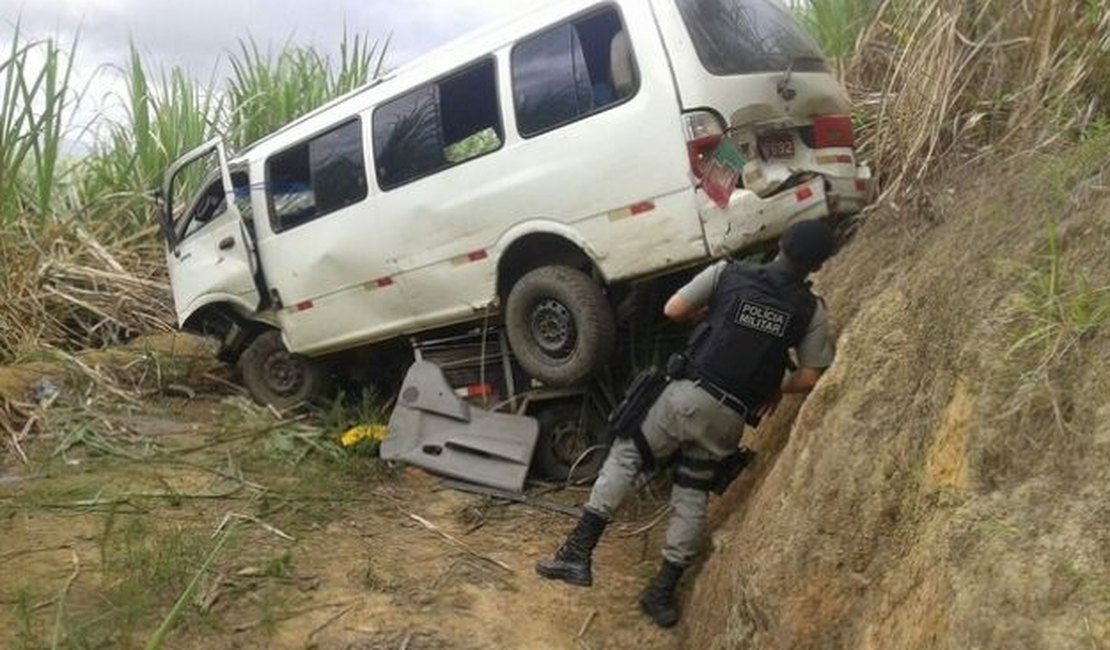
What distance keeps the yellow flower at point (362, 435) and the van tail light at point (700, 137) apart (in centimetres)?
267

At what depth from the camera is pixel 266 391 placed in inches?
299

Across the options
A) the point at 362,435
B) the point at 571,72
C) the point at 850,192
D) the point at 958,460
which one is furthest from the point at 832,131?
the point at 362,435

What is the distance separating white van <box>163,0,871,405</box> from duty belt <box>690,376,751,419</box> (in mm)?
807

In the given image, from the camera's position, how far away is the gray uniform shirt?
4309 mm

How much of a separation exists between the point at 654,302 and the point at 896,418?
2313 millimetres

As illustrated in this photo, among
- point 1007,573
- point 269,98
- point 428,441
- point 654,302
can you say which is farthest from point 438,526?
point 269,98

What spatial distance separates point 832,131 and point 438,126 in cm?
205

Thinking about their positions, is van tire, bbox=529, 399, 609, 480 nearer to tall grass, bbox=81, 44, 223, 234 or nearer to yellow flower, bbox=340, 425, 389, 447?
yellow flower, bbox=340, 425, 389, 447

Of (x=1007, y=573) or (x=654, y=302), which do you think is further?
(x=654, y=302)

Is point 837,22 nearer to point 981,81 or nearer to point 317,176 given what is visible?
point 981,81

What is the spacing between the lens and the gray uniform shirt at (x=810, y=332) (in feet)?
14.1

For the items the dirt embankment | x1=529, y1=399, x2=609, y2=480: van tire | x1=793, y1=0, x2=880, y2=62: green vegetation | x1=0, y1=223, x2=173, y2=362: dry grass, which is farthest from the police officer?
x1=0, y1=223, x2=173, y2=362: dry grass

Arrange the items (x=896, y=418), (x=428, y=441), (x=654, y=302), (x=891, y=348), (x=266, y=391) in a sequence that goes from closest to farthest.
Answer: (x=896, y=418) → (x=891, y=348) → (x=654, y=302) → (x=428, y=441) → (x=266, y=391)

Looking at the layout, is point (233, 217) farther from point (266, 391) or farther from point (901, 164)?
point (901, 164)
